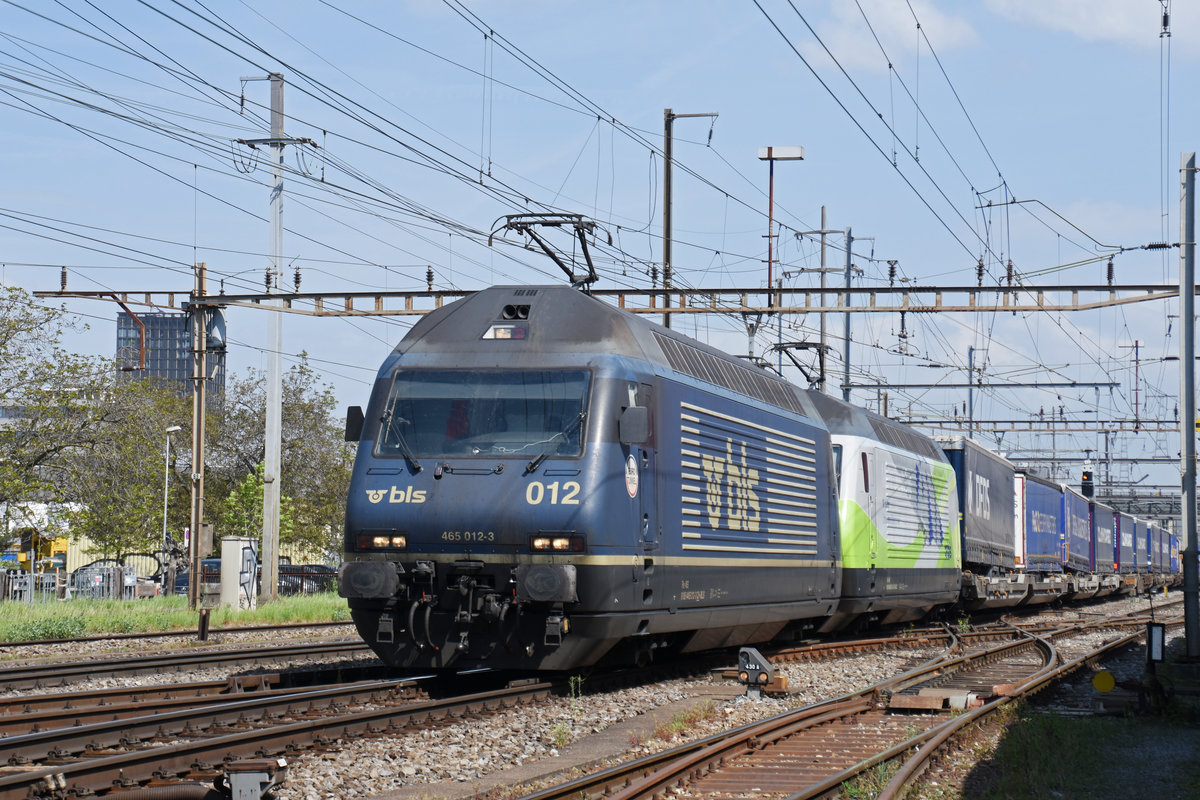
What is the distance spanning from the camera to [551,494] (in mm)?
12422

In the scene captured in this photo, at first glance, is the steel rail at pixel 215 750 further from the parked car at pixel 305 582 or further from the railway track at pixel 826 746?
the parked car at pixel 305 582

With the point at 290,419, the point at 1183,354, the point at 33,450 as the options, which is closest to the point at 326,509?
the point at 290,419

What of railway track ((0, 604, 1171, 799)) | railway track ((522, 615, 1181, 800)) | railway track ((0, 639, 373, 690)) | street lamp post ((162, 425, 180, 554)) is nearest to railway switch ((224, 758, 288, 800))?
railway track ((0, 604, 1171, 799))

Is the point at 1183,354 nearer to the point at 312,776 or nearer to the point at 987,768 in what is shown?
the point at 987,768

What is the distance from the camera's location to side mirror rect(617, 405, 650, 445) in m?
12.8

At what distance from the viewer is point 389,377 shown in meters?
13.5

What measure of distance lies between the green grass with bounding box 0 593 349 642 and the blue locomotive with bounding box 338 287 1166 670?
12700 millimetres

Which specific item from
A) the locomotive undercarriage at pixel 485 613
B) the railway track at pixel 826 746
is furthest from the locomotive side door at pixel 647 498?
the railway track at pixel 826 746

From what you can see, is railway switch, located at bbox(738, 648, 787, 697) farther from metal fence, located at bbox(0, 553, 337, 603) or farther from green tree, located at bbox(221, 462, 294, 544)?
green tree, located at bbox(221, 462, 294, 544)

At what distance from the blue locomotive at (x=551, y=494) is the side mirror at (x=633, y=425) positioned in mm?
13

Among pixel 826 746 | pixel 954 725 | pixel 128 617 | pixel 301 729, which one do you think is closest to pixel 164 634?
pixel 128 617

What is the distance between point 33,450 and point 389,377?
28.1 m

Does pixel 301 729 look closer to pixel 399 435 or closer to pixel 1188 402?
pixel 399 435

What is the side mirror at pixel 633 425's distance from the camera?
505 inches
